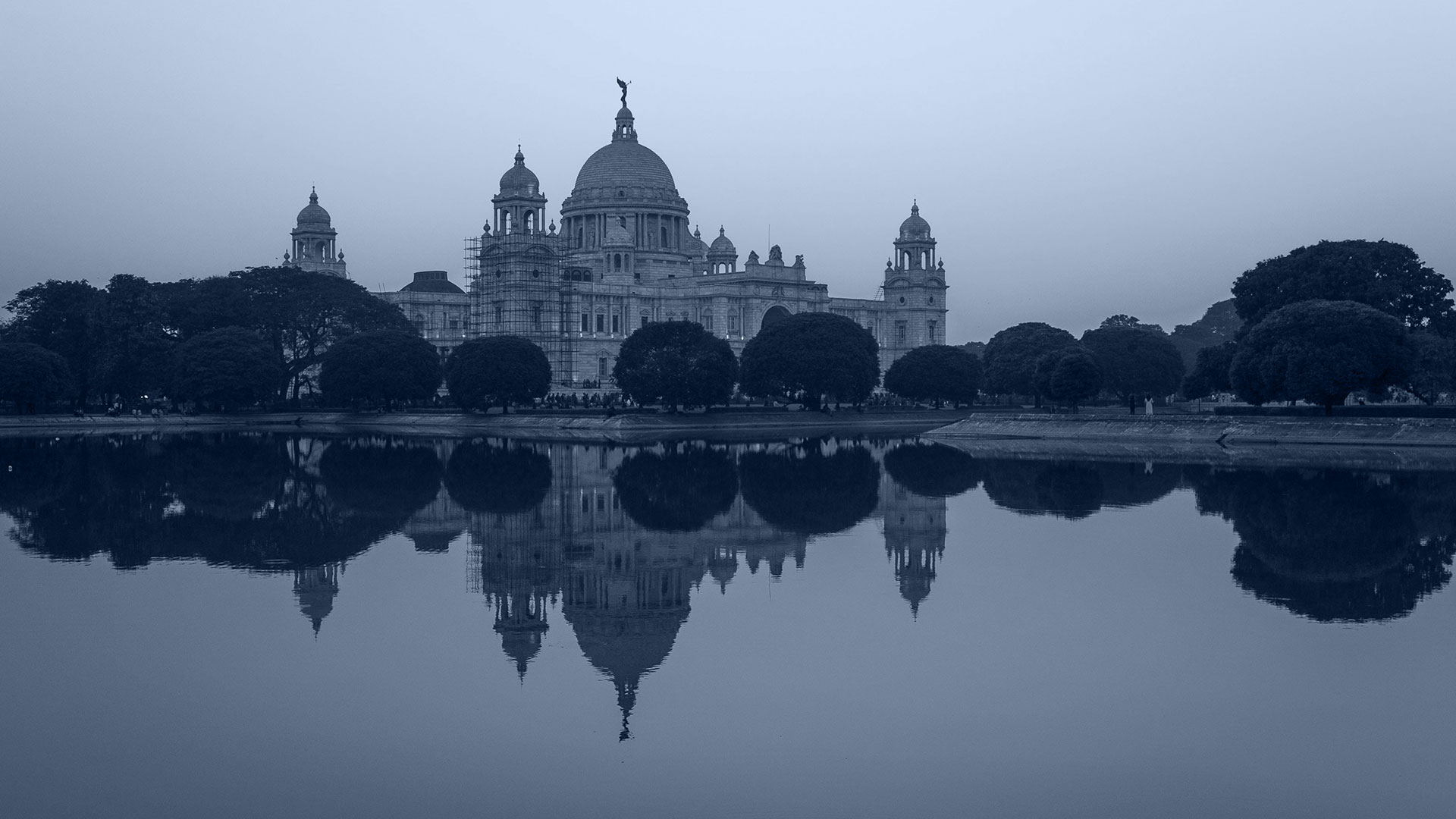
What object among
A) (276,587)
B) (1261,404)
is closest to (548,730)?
(276,587)

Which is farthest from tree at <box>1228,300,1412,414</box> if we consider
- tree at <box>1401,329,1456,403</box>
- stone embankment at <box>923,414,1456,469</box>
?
tree at <box>1401,329,1456,403</box>

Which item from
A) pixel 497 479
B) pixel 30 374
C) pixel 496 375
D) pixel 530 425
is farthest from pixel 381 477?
pixel 30 374

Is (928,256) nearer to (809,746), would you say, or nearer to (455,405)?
(455,405)

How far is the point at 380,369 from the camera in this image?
242ft

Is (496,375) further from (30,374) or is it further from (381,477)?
(381,477)

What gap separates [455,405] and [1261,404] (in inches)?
1791

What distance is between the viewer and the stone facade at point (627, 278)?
327 ft

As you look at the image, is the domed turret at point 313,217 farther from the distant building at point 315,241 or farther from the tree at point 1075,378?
the tree at point 1075,378

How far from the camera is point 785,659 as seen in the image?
14992mm

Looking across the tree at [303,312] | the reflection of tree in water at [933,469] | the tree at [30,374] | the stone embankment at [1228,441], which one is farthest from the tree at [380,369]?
the reflection of tree in water at [933,469]

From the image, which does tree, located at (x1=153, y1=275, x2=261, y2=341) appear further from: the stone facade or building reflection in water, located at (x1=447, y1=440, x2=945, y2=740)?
building reflection in water, located at (x1=447, y1=440, x2=945, y2=740)

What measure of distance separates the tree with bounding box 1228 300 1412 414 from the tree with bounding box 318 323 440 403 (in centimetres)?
4207

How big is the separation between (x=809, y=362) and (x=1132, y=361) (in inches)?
879

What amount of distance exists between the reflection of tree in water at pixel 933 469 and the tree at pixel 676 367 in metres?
14.8
